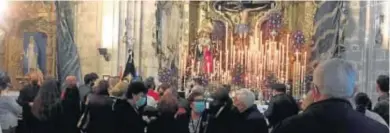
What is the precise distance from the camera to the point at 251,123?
7559 millimetres

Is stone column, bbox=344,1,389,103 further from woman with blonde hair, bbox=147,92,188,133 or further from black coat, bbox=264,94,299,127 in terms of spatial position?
woman with blonde hair, bbox=147,92,188,133

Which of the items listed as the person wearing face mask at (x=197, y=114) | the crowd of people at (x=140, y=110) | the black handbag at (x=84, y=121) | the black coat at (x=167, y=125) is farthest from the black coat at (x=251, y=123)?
the black handbag at (x=84, y=121)

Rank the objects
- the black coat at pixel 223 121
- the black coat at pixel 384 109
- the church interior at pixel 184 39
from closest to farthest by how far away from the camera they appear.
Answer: the black coat at pixel 384 109 < the black coat at pixel 223 121 < the church interior at pixel 184 39

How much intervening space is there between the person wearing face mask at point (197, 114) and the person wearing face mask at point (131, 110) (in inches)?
30.1

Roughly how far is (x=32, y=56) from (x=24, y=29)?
0.74 m

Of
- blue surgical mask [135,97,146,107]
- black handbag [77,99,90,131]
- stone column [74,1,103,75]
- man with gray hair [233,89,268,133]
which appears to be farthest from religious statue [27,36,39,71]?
man with gray hair [233,89,268,133]

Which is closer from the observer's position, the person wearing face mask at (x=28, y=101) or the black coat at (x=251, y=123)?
the black coat at (x=251, y=123)

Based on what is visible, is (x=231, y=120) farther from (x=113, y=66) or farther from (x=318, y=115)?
(x=113, y=66)

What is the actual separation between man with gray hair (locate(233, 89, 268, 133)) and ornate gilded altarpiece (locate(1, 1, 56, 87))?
11.5 m

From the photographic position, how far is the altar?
61.9 feet

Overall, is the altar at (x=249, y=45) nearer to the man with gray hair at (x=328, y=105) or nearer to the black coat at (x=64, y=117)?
the black coat at (x=64, y=117)

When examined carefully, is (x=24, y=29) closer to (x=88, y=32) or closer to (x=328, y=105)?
(x=88, y=32)

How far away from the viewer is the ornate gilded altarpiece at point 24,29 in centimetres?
1828

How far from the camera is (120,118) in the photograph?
8141mm
